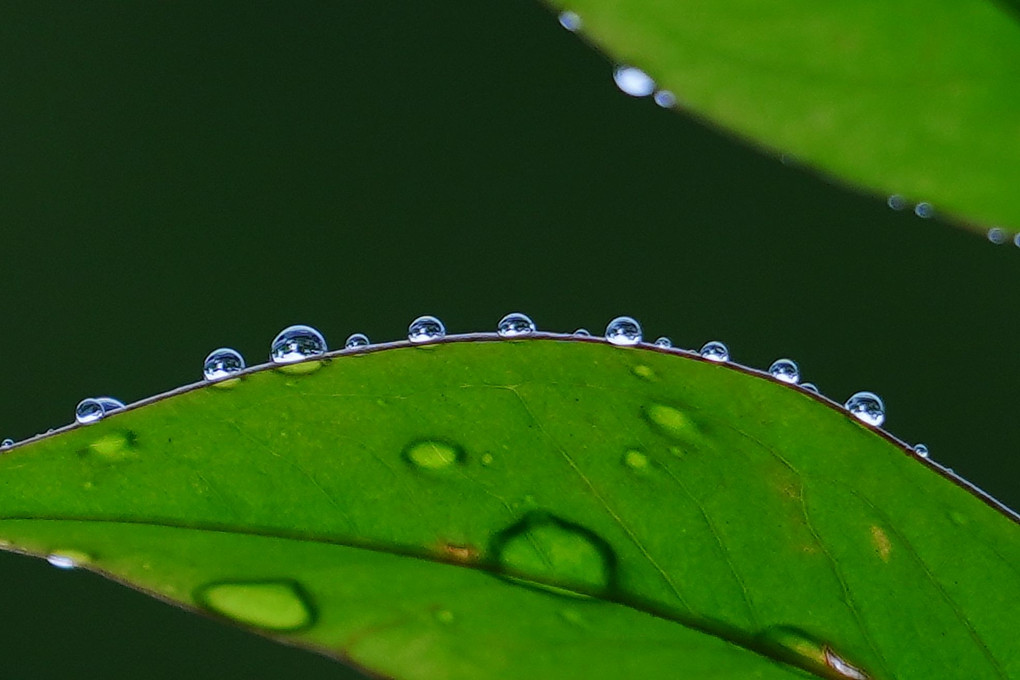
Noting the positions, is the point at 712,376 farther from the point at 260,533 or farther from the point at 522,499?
the point at 260,533

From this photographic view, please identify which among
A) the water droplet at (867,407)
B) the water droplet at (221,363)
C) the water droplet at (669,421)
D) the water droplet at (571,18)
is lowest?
the water droplet at (221,363)

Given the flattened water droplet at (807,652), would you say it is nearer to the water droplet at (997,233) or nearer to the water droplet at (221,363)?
the water droplet at (997,233)

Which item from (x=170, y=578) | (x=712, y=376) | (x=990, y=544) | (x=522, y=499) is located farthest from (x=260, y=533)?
(x=990, y=544)

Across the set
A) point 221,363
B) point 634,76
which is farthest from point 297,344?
point 634,76

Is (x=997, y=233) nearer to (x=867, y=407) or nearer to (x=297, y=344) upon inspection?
(x=867, y=407)

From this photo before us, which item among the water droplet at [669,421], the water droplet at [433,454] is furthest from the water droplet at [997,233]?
the water droplet at [433,454]
